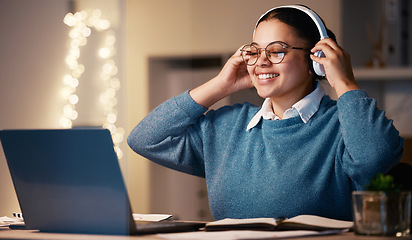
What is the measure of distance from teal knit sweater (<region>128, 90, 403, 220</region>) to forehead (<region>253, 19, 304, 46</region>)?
0.18 m

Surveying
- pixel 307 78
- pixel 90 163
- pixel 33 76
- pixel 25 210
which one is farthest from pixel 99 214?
pixel 33 76

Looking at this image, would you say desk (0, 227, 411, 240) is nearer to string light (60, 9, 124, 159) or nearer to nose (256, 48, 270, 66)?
nose (256, 48, 270, 66)

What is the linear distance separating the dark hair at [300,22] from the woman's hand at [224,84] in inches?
6.1

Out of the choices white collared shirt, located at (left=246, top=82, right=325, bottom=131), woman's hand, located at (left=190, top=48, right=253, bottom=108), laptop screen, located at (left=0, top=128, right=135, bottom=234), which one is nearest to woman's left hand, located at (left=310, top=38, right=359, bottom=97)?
white collared shirt, located at (left=246, top=82, right=325, bottom=131)

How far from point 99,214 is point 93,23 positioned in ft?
9.66

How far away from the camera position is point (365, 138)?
1.32 metres

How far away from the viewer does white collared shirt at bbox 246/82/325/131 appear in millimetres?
1499

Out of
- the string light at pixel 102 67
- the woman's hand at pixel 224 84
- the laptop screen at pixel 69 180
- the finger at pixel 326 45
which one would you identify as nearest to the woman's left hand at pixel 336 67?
the finger at pixel 326 45

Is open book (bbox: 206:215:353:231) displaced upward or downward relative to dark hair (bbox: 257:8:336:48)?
downward

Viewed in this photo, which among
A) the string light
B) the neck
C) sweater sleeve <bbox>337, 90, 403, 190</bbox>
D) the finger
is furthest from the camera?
Answer: the string light

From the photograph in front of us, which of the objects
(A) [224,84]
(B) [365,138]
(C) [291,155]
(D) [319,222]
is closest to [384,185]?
(D) [319,222]

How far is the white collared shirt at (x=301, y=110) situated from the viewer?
4.92ft

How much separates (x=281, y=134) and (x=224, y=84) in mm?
249

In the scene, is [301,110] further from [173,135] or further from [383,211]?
[383,211]
